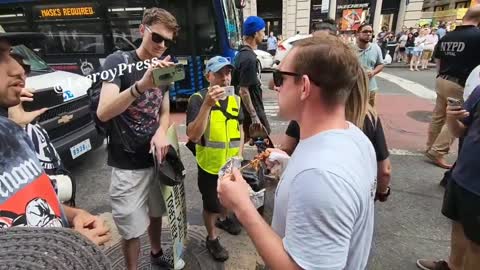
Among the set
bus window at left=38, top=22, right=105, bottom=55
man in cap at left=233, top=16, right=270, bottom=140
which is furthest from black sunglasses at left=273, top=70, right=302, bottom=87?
bus window at left=38, top=22, right=105, bottom=55

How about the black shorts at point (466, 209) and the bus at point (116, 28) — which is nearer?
the black shorts at point (466, 209)

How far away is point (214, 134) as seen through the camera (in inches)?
105

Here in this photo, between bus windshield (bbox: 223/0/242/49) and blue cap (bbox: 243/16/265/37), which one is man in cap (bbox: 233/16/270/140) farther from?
bus windshield (bbox: 223/0/242/49)

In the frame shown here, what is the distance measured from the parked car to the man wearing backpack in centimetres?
235

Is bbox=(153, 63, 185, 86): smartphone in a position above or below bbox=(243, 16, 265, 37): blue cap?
below

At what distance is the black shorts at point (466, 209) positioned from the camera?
198 centimetres

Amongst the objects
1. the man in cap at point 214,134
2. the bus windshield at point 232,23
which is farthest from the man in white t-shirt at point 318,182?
→ the bus windshield at point 232,23

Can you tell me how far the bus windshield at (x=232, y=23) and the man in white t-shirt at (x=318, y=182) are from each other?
675cm

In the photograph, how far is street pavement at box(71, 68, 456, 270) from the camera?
3.01m

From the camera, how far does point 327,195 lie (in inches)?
38.2

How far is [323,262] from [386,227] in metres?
2.83

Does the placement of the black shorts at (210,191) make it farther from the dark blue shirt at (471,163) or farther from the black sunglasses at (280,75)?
the dark blue shirt at (471,163)

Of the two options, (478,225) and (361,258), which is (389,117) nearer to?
(478,225)

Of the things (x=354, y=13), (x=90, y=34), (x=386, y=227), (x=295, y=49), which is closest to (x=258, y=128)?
(x=386, y=227)
